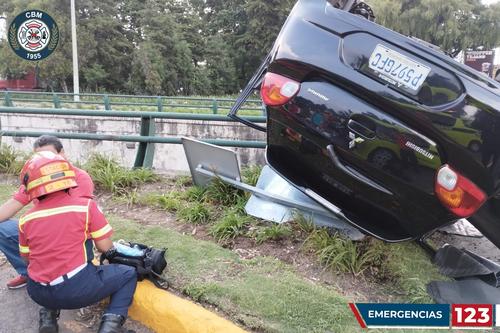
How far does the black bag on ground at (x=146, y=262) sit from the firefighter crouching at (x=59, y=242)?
263 millimetres

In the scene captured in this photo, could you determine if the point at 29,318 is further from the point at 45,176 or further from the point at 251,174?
the point at 251,174

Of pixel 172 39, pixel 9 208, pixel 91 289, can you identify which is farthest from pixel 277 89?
pixel 172 39

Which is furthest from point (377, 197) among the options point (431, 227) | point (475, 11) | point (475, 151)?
point (475, 11)

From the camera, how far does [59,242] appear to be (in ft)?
7.85

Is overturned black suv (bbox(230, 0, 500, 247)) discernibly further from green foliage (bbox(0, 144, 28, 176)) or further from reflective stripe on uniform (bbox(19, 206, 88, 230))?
green foliage (bbox(0, 144, 28, 176))

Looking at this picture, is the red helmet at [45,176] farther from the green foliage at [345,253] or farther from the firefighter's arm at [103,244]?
the green foliage at [345,253]

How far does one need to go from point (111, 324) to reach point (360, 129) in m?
1.79

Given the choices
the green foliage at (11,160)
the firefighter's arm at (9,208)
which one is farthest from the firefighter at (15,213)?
the green foliage at (11,160)

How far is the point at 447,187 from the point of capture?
7.82ft

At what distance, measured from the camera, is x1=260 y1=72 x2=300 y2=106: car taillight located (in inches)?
108

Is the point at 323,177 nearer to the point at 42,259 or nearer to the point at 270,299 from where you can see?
the point at 270,299

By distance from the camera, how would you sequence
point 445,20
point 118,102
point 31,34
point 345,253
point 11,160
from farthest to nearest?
point 445,20 < point 118,102 < point 31,34 < point 11,160 < point 345,253

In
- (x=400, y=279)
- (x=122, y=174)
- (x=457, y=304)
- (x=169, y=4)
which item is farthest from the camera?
(x=169, y=4)

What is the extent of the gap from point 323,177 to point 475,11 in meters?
37.7
